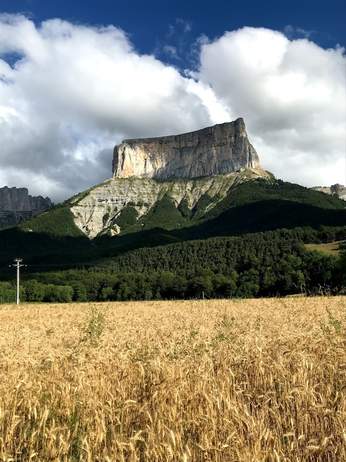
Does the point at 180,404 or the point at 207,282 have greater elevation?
the point at 180,404

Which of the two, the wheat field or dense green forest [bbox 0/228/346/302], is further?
dense green forest [bbox 0/228/346/302]

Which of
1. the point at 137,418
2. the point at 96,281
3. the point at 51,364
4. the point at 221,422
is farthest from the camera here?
A: the point at 96,281

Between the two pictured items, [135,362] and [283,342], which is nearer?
[135,362]

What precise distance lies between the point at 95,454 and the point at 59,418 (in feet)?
A: 4.50

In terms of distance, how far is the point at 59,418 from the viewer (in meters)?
5.39

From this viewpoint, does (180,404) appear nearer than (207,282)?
Yes

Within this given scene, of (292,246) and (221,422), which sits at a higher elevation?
(292,246)

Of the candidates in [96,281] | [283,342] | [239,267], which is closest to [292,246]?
[239,267]

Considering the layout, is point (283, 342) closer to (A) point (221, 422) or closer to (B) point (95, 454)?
(A) point (221, 422)

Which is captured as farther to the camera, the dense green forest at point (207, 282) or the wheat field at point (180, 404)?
the dense green forest at point (207, 282)

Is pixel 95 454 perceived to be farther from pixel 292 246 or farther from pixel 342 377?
pixel 292 246

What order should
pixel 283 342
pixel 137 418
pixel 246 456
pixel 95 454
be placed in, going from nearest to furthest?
pixel 246 456
pixel 95 454
pixel 137 418
pixel 283 342

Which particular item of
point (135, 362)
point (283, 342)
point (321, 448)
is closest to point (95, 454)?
point (321, 448)

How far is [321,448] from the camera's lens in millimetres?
3768
